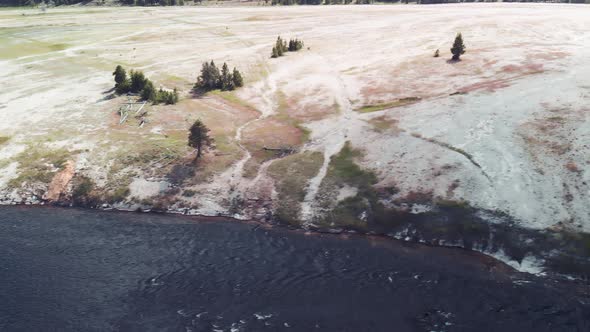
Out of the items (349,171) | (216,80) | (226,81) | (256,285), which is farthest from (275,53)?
(256,285)

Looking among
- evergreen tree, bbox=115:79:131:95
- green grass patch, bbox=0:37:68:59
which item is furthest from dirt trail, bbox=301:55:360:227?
green grass patch, bbox=0:37:68:59

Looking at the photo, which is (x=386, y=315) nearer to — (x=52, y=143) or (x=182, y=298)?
(x=182, y=298)

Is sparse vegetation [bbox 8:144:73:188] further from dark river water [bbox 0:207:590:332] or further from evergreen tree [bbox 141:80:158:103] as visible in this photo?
evergreen tree [bbox 141:80:158:103]

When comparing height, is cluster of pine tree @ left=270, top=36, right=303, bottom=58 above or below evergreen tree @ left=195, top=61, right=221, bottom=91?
above

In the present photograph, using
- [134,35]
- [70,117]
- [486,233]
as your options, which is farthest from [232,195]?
[134,35]

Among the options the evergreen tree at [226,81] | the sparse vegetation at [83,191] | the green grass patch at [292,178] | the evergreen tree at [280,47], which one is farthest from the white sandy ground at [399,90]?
the evergreen tree at [280,47]
